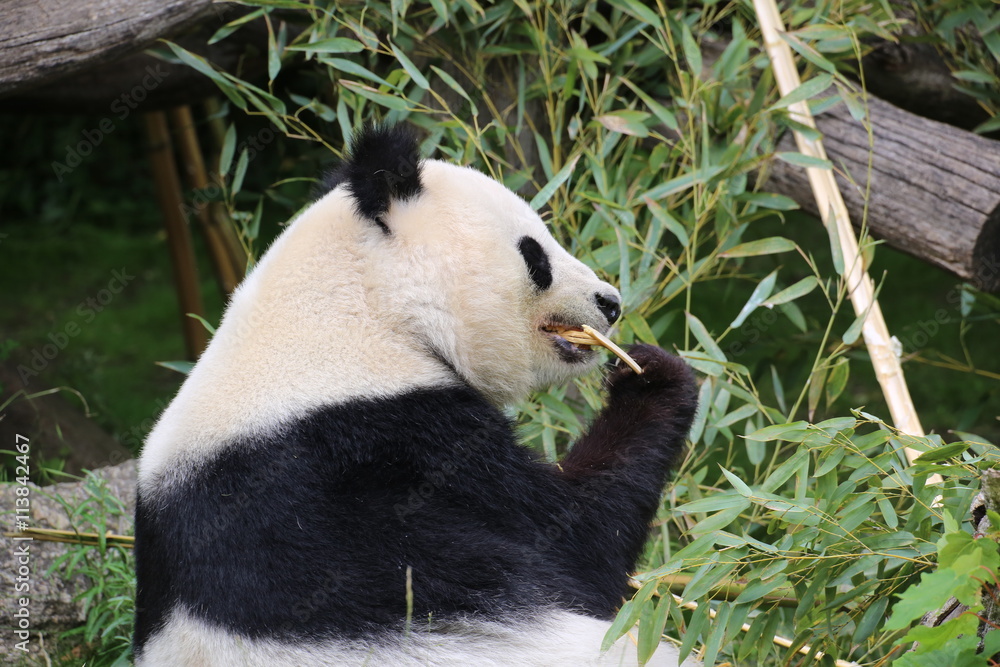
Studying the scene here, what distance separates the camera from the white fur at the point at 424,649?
5.91 feet

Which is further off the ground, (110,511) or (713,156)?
(713,156)

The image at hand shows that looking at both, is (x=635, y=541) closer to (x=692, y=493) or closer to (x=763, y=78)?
(x=692, y=493)

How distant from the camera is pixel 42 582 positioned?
9.37 ft

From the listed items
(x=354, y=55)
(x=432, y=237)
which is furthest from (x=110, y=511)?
(x=354, y=55)

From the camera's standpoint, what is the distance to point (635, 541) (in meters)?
2.23

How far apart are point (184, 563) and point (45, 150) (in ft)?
21.8

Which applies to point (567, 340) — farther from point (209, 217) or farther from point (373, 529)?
point (209, 217)

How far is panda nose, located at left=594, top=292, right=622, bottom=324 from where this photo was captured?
234 centimetres

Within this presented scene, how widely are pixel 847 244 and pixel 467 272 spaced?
1.45 m

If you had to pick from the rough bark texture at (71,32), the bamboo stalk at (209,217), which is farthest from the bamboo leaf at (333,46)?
the bamboo stalk at (209,217)

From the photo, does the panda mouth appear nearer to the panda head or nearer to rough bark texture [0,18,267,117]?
the panda head

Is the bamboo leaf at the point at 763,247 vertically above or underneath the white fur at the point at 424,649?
above

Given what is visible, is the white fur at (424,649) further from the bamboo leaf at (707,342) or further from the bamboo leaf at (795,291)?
the bamboo leaf at (795,291)

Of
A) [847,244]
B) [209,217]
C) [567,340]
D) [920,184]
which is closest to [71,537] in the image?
[567,340]
